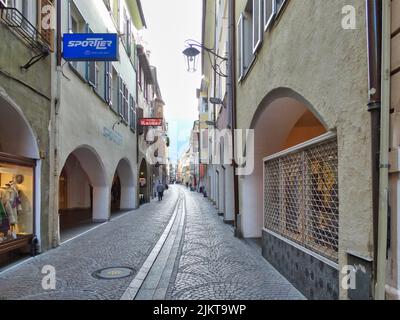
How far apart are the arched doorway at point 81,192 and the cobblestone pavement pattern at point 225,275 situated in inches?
174

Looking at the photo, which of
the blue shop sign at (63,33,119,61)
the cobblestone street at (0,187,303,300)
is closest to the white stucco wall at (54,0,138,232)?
the blue shop sign at (63,33,119,61)

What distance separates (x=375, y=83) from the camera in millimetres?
3295

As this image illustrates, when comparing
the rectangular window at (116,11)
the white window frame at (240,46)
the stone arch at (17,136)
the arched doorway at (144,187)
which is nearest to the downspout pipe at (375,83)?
the stone arch at (17,136)

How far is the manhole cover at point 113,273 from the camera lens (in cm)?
641

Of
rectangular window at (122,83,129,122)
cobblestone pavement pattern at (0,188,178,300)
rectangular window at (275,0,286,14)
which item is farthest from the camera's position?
rectangular window at (122,83,129,122)

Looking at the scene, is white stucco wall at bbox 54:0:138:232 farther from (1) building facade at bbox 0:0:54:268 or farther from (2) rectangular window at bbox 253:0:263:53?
(2) rectangular window at bbox 253:0:263:53

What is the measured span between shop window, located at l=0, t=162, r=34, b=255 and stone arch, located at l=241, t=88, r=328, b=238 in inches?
210

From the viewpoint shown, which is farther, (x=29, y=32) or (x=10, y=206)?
(x=29, y=32)

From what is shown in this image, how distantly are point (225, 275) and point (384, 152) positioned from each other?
403 centimetres

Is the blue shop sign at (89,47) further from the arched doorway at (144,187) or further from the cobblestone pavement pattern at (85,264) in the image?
the arched doorway at (144,187)

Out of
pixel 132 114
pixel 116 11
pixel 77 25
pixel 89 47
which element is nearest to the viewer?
pixel 89 47

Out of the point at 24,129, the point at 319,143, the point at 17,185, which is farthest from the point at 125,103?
the point at 319,143

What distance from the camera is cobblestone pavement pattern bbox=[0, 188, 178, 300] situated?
552cm

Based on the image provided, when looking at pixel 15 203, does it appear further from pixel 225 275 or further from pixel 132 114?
pixel 132 114
